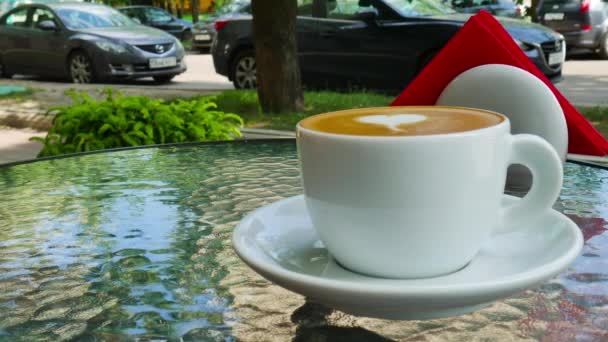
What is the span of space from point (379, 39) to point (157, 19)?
1304 centimetres

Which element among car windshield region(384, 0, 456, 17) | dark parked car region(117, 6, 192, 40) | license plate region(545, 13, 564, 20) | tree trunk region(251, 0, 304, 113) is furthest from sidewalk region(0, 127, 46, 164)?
dark parked car region(117, 6, 192, 40)

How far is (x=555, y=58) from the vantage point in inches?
342

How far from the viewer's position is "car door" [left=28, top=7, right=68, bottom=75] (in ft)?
37.5

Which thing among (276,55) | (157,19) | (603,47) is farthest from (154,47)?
(157,19)

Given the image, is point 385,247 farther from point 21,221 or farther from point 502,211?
point 21,221

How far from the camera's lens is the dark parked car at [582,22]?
42.8 ft

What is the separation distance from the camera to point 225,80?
485 inches

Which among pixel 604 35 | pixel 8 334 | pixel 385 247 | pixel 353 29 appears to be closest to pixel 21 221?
pixel 8 334

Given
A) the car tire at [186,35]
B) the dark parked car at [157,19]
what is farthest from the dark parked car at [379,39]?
the car tire at [186,35]

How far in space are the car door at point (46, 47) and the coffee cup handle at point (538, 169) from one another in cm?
1122

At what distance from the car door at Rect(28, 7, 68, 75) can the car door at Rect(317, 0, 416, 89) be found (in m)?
4.48

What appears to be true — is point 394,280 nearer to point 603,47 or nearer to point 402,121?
point 402,121

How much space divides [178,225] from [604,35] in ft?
43.5

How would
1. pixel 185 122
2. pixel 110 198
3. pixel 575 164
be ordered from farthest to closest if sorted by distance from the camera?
pixel 185 122
pixel 575 164
pixel 110 198
